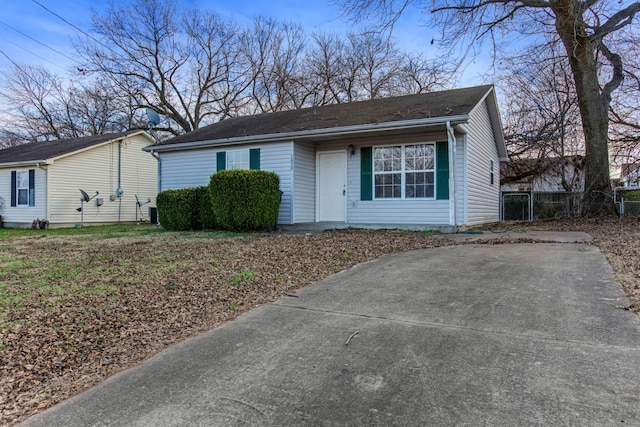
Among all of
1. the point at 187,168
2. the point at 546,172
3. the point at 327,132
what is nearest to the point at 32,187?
the point at 187,168

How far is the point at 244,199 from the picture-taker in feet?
33.3

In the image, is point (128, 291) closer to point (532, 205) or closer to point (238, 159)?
point (238, 159)

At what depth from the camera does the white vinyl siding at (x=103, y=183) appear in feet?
53.8

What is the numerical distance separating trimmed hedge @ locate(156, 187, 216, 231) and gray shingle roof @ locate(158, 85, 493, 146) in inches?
77.3

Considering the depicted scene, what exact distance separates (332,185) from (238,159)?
2.94 m

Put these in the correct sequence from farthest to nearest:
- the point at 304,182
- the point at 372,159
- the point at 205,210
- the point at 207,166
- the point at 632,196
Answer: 1. the point at 632,196
2. the point at 207,166
3. the point at 304,182
4. the point at 205,210
5. the point at 372,159

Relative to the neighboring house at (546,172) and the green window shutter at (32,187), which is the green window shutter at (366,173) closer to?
the neighboring house at (546,172)

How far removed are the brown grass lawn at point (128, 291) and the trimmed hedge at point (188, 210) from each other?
301 centimetres

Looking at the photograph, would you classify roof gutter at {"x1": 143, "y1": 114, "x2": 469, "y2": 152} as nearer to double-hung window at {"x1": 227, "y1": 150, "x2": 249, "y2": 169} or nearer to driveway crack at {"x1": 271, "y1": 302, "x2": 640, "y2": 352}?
double-hung window at {"x1": 227, "y1": 150, "x2": 249, "y2": 169}

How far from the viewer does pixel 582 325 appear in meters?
3.12

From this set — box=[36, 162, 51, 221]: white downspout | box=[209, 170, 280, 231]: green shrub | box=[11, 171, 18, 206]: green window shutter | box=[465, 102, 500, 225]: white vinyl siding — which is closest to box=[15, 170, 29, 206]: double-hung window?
box=[11, 171, 18, 206]: green window shutter

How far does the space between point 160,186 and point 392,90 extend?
17229 mm

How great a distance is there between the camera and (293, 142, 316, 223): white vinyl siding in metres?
11.3

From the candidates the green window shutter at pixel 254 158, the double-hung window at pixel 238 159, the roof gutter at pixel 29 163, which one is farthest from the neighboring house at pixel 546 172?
the roof gutter at pixel 29 163
